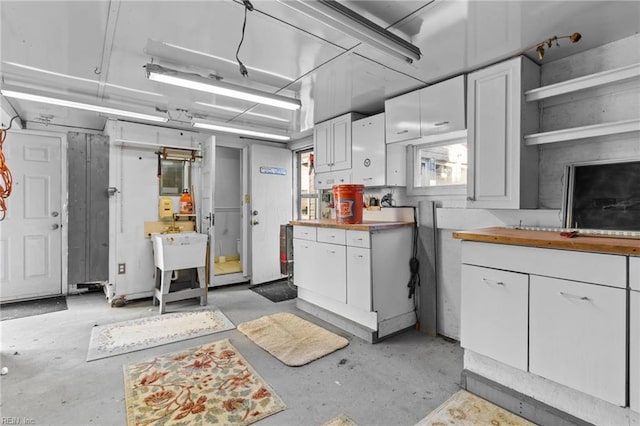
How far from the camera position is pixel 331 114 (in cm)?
397

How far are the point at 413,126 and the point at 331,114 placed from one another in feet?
4.01

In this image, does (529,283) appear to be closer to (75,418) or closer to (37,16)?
(75,418)

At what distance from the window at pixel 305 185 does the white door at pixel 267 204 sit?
0.20 metres

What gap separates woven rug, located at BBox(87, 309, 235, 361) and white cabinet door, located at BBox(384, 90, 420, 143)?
9.01ft

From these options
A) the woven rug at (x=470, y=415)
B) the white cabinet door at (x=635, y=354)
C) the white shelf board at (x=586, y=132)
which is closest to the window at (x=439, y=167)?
the white shelf board at (x=586, y=132)

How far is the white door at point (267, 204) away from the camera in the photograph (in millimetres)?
5090

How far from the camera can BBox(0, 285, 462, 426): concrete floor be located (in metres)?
1.99

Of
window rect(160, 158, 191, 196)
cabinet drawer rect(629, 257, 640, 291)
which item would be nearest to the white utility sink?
window rect(160, 158, 191, 196)

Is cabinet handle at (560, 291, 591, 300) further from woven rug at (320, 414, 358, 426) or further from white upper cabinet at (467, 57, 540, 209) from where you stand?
woven rug at (320, 414, 358, 426)

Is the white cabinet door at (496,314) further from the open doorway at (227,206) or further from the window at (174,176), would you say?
the open doorway at (227,206)

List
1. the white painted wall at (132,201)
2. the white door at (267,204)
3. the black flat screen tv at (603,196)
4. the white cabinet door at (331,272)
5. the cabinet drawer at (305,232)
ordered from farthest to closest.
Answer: the white door at (267,204)
the white painted wall at (132,201)
the cabinet drawer at (305,232)
the white cabinet door at (331,272)
the black flat screen tv at (603,196)

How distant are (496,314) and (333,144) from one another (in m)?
2.78

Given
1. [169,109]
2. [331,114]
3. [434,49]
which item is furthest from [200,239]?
[434,49]

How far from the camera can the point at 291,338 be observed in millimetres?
3084
